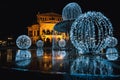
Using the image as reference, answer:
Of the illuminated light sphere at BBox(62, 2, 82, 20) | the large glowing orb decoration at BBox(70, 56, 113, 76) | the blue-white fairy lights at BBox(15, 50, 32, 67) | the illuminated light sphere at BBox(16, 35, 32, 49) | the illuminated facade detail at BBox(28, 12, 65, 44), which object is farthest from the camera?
the illuminated facade detail at BBox(28, 12, 65, 44)

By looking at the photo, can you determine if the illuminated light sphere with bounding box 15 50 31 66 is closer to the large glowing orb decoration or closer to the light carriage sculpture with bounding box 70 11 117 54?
the large glowing orb decoration

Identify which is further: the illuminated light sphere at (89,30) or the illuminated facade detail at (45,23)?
the illuminated facade detail at (45,23)

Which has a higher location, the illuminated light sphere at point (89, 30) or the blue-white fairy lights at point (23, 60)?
the illuminated light sphere at point (89, 30)

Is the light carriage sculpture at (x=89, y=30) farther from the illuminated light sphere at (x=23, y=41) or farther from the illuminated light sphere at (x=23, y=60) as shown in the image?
the illuminated light sphere at (x=23, y=41)

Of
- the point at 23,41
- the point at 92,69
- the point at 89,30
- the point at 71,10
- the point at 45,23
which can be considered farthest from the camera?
the point at 45,23

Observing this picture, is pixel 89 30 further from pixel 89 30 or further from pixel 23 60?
pixel 23 60

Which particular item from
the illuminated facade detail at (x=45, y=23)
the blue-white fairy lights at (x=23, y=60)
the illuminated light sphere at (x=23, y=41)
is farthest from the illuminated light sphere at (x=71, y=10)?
the illuminated facade detail at (x=45, y=23)

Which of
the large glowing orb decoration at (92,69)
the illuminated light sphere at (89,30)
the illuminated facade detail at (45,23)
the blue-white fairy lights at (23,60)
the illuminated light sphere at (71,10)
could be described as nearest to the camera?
the large glowing orb decoration at (92,69)

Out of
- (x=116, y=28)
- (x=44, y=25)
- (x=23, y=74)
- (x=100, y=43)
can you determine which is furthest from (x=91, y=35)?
(x=44, y=25)

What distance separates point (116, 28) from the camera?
134ft

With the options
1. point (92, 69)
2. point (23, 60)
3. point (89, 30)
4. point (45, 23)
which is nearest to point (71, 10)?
point (89, 30)

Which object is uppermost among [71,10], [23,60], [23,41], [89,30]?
[71,10]

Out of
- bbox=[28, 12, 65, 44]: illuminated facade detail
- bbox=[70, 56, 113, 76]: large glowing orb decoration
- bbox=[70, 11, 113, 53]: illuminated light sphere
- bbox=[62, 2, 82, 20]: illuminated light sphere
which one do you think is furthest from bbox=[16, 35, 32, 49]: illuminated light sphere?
bbox=[28, 12, 65, 44]: illuminated facade detail

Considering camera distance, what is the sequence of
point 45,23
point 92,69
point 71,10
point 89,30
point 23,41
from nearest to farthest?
1. point 92,69
2. point 89,30
3. point 71,10
4. point 23,41
5. point 45,23
